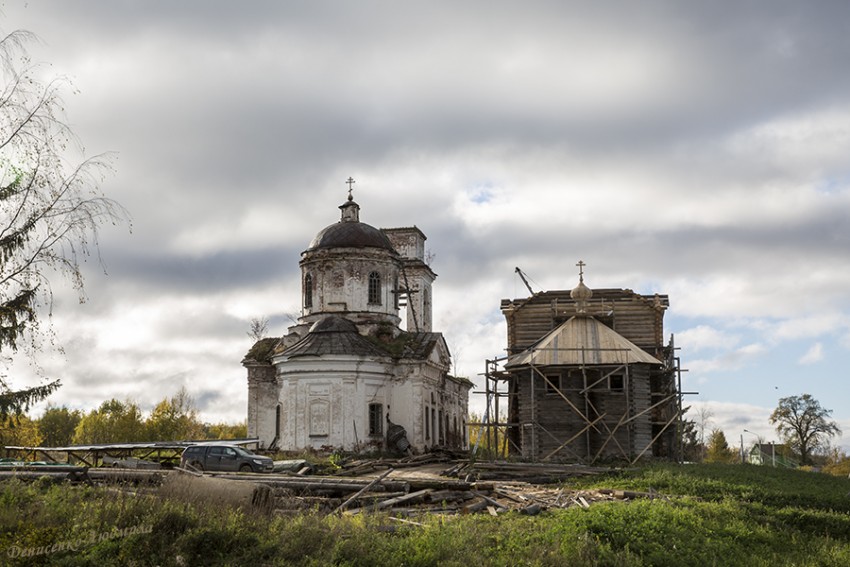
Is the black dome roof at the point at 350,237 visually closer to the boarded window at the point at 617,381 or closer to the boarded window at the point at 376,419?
the boarded window at the point at 376,419

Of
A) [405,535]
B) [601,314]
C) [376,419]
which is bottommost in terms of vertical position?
[405,535]

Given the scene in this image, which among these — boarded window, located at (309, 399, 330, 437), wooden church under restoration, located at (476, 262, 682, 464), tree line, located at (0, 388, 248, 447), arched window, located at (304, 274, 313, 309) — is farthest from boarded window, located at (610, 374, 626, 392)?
tree line, located at (0, 388, 248, 447)

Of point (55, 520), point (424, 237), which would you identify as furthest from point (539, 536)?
point (424, 237)

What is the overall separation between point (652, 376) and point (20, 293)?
89.3 ft

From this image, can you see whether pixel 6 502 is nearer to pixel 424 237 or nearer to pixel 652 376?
pixel 652 376

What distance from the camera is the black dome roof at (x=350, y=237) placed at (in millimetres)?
43656

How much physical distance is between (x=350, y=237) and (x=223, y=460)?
16.9 meters

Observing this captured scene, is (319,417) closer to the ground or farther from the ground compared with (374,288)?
closer to the ground

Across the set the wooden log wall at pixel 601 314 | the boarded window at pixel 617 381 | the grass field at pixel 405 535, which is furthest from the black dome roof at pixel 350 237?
the grass field at pixel 405 535

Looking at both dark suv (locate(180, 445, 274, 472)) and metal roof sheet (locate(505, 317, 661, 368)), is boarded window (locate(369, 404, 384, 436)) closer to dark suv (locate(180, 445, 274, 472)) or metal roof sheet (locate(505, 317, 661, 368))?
metal roof sheet (locate(505, 317, 661, 368))

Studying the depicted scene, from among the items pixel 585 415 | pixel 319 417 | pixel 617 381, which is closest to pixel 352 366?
pixel 319 417

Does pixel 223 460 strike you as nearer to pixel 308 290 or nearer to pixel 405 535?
pixel 405 535

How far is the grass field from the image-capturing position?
14.5 metres

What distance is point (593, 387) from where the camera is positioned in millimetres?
34531
